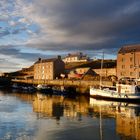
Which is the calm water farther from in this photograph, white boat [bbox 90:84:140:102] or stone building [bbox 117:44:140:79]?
stone building [bbox 117:44:140:79]

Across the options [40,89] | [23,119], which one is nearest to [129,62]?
[40,89]

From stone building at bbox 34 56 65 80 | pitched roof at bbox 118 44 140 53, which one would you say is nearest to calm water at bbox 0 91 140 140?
pitched roof at bbox 118 44 140 53

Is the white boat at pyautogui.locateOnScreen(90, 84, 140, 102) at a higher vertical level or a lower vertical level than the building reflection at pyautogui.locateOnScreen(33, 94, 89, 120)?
higher

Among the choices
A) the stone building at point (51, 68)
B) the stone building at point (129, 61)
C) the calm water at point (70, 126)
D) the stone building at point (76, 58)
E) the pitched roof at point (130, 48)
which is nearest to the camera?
the calm water at point (70, 126)

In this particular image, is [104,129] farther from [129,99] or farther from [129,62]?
[129,62]

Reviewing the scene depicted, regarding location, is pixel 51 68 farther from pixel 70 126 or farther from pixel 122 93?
pixel 70 126

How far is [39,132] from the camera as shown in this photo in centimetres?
2888

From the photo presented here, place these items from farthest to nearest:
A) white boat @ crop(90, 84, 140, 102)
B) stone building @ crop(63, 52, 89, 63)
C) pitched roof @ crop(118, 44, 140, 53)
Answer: stone building @ crop(63, 52, 89, 63) < pitched roof @ crop(118, 44, 140, 53) < white boat @ crop(90, 84, 140, 102)

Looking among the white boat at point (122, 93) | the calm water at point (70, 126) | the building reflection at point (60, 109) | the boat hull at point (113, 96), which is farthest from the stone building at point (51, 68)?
the calm water at point (70, 126)

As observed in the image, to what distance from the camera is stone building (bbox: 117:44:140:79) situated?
286 feet

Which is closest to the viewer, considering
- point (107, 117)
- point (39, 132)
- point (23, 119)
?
point (39, 132)

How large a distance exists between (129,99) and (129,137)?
34272mm

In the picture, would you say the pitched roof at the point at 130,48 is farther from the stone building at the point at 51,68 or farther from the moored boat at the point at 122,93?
the stone building at the point at 51,68

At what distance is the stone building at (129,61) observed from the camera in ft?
286
